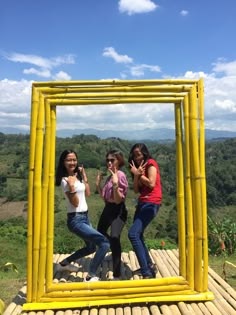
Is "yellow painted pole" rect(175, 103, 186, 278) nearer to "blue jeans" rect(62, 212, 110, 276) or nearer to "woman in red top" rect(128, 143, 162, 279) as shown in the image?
"woman in red top" rect(128, 143, 162, 279)

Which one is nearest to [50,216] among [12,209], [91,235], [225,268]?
[91,235]

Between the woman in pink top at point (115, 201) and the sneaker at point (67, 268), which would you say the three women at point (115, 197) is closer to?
the woman in pink top at point (115, 201)

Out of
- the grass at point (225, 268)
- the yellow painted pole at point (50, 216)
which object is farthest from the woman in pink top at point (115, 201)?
the grass at point (225, 268)

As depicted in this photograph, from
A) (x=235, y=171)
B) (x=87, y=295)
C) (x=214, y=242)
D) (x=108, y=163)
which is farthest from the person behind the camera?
(x=235, y=171)

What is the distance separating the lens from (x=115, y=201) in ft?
15.8

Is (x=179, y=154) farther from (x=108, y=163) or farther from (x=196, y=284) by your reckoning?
(x=196, y=284)

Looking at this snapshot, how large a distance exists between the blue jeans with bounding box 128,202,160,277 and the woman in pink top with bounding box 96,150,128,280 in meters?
0.17

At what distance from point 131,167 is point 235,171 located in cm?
4667

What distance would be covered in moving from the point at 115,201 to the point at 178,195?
771 mm

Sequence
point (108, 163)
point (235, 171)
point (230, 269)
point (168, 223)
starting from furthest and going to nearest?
point (235, 171), point (168, 223), point (230, 269), point (108, 163)

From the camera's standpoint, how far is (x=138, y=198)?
492 centimetres

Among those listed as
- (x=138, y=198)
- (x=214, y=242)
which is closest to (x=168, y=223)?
(x=214, y=242)

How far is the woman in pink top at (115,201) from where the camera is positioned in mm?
4723

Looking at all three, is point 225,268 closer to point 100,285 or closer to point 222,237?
point 222,237
